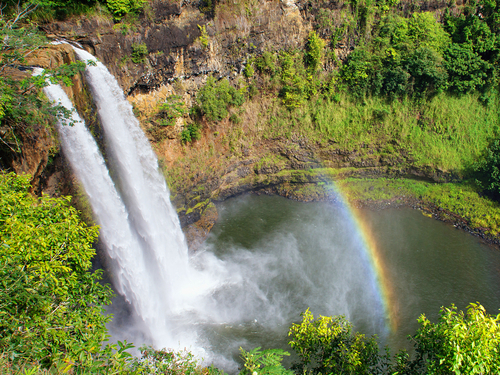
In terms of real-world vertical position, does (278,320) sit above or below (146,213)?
below

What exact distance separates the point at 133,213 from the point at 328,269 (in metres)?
10.8

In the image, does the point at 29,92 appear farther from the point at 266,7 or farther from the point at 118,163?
the point at 266,7

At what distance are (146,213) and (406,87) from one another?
69.3ft

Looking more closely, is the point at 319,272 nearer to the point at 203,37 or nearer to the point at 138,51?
the point at 203,37

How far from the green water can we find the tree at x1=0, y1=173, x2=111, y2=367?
8.50 meters

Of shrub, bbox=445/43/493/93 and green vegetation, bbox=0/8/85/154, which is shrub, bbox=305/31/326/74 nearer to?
shrub, bbox=445/43/493/93

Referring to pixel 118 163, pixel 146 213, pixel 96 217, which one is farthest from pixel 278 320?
pixel 118 163

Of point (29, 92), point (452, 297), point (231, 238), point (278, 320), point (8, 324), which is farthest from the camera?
point (231, 238)

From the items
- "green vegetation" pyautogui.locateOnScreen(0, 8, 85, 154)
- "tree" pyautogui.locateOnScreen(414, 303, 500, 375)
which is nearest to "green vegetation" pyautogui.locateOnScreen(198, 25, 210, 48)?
"green vegetation" pyautogui.locateOnScreen(0, 8, 85, 154)

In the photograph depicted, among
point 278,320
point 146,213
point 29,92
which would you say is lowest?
point 278,320

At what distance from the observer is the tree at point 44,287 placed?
4.91 metres

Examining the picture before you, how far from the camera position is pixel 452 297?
1580 cm

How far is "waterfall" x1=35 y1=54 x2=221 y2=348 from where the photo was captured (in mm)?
13094

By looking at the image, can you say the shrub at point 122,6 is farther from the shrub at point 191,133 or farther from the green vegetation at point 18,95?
the shrub at point 191,133
